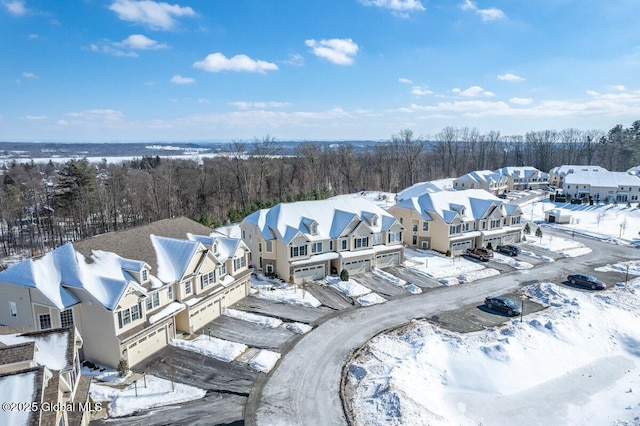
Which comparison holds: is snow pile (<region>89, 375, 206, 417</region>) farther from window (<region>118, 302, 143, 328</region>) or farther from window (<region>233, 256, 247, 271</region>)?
window (<region>233, 256, 247, 271</region>)

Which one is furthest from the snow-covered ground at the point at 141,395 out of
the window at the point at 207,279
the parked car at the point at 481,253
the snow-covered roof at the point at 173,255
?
the parked car at the point at 481,253

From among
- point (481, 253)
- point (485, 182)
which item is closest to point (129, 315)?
point (481, 253)

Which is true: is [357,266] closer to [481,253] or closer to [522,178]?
[481,253]

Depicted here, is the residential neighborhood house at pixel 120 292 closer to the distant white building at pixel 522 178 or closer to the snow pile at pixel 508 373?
the snow pile at pixel 508 373

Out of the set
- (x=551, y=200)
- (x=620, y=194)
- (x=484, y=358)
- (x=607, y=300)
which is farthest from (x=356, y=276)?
(x=620, y=194)

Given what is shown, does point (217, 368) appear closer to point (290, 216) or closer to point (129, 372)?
point (129, 372)

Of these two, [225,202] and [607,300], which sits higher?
[225,202]
